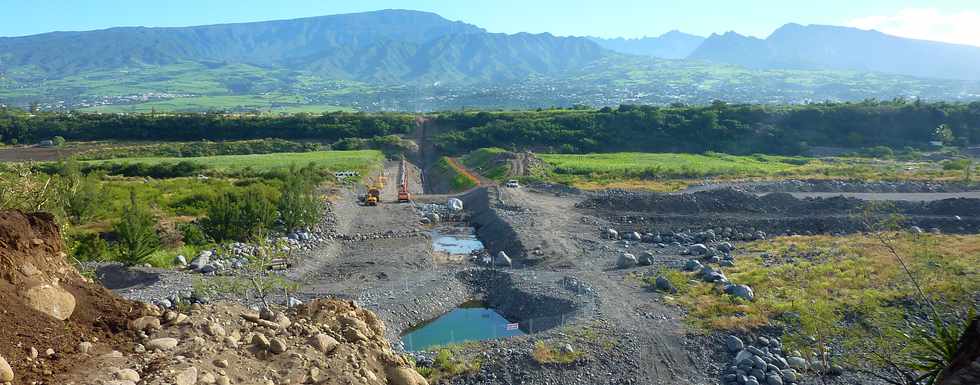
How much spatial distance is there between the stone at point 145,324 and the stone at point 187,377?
6.84ft

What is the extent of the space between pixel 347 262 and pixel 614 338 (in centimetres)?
1641

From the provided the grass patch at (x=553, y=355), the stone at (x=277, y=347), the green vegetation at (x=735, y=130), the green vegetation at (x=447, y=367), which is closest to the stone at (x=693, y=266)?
the grass patch at (x=553, y=355)

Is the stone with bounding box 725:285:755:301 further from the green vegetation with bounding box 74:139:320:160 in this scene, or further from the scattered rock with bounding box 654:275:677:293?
the green vegetation with bounding box 74:139:320:160

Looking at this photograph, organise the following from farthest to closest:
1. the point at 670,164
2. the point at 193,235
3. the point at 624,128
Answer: the point at 624,128 → the point at 670,164 → the point at 193,235

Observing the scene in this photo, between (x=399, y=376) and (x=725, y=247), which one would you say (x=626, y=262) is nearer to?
(x=725, y=247)

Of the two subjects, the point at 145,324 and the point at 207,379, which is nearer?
the point at 207,379

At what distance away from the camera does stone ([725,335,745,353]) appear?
19.5m

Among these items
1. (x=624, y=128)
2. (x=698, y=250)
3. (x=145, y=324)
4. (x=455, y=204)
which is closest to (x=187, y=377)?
(x=145, y=324)

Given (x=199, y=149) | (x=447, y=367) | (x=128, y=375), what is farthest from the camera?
(x=199, y=149)

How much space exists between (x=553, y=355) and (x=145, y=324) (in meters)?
11.1

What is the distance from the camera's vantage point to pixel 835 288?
24781 mm

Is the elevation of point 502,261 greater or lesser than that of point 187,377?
lesser

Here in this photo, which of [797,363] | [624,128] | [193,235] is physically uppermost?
[797,363]

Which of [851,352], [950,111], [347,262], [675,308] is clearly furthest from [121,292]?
[950,111]
